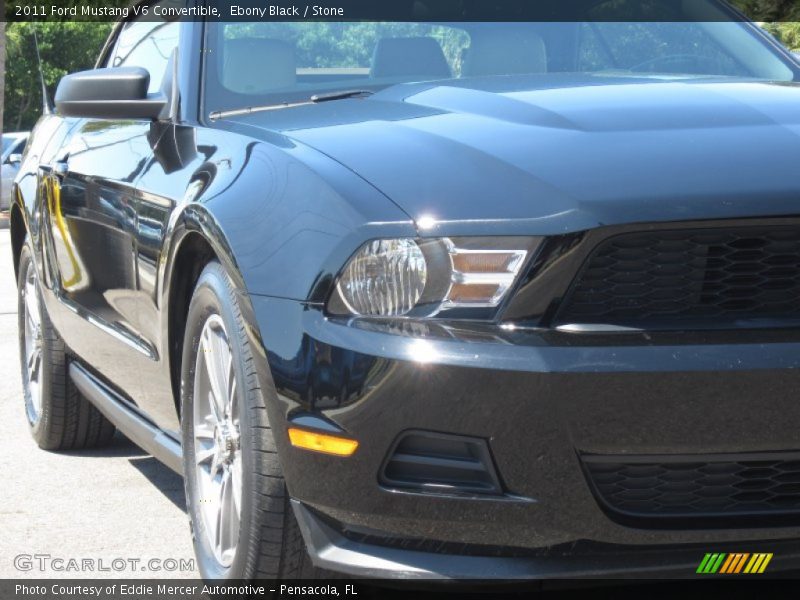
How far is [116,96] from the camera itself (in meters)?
4.11

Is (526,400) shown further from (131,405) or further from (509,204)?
(131,405)

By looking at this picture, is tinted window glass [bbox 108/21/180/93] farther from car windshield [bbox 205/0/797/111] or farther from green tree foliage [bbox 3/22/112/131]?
green tree foliage [bbox 3/22/112/131]

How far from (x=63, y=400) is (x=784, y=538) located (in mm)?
3232

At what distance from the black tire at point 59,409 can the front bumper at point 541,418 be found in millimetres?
2755

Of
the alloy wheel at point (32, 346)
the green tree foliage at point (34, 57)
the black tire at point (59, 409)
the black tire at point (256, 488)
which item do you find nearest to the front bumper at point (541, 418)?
the black tire at point (256, 488)

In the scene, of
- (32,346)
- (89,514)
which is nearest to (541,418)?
(89,514)

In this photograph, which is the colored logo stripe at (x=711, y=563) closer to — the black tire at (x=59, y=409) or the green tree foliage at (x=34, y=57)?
the black tire at (x=59, y=409)

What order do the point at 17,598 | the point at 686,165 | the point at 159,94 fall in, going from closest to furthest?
the point at 686,165 → the point at 17,598 → the point at 159,94

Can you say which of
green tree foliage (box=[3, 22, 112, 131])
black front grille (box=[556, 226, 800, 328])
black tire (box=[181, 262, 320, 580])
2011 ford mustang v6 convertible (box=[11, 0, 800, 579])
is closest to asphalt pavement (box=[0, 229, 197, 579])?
2011 ford mustang v6 convertible (box=[11, 0, 800, 579])

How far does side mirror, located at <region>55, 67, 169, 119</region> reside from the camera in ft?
13.3

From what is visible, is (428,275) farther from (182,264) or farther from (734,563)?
(182,264)

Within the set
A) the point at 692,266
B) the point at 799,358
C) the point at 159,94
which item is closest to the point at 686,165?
the point at 692,266

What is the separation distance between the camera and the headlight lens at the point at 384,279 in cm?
274

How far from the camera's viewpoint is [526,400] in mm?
2594
